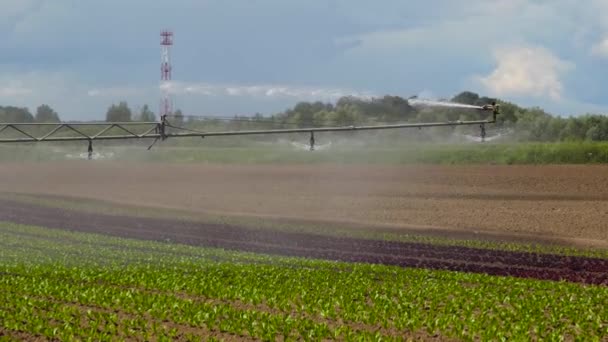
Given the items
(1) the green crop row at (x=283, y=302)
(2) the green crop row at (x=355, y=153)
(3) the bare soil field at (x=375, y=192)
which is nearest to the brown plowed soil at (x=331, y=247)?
(1) the green crop row at (x=283, y=302)

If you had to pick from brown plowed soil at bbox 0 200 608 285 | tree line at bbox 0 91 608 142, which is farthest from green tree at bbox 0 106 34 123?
brown plowed soil at bbox 0 200 608 285

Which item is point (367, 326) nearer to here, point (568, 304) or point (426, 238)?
point (568, 304)

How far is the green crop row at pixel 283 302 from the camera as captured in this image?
19.9m

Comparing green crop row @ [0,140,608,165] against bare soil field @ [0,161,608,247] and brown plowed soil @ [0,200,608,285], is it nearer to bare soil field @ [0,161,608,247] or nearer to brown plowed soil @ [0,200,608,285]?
bare soil field @ [0,161,608,247]

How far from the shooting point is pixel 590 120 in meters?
80.0

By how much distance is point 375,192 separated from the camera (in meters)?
62.0

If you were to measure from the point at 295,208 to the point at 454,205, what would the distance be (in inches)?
400

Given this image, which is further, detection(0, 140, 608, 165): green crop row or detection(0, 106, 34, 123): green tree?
detection(0, 106, 34, 123): green tree

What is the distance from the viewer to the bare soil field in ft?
163

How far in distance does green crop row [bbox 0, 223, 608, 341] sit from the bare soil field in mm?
17713

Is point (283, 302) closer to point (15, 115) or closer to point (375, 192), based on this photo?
point (375, 192)

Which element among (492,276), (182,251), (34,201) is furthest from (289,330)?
(34,201)

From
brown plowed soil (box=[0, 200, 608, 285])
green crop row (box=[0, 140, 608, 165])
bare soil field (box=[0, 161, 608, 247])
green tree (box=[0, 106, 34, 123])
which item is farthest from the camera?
green tree (box=[0, 106, 34, 123])

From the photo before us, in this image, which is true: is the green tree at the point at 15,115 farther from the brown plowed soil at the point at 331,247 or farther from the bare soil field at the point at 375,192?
the brown plowed soil at the point at 331,247
